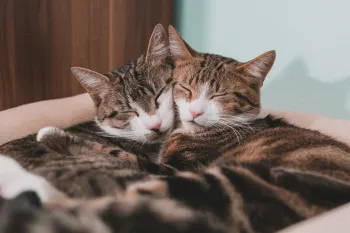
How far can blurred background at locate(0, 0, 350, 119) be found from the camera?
1.73 meters

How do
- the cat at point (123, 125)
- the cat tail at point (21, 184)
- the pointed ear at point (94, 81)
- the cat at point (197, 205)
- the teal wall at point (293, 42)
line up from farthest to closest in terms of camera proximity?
1. the teal wall at point (293, 42)
2. the pointed ear at point (94, 81)
3. the cat at point (123, 125)
4. the cat tail at point (21, 184)
5. the cat at point (197, 205)

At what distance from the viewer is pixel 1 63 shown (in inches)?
68.4

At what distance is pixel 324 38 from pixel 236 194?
46.8 inches

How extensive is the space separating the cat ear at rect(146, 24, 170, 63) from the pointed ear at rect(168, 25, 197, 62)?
3 cm

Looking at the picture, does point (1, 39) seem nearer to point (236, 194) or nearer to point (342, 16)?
point (236, 194)

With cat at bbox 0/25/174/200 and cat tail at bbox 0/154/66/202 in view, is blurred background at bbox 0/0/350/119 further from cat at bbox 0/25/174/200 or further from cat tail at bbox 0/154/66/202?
cat tail at bbox 0/154/66/202

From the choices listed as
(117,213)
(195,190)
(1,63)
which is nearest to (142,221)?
(117,213)

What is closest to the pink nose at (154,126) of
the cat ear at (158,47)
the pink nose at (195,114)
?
the pink nose at (195,114)

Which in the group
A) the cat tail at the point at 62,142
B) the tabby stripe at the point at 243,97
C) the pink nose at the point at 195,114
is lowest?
the cat tail at the point at 62,142

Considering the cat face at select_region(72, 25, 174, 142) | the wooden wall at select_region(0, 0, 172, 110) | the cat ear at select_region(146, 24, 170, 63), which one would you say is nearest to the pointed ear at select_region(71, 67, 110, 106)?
the cat face at select_region(72, 25, 174, 142)

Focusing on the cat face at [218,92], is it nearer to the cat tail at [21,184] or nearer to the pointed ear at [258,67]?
the pointed ear at [258,67]

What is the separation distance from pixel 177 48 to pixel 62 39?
0.73 meters

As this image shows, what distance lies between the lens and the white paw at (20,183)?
2.89 ft

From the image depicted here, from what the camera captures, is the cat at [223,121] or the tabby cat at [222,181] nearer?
the tabby cat at [222,181]
